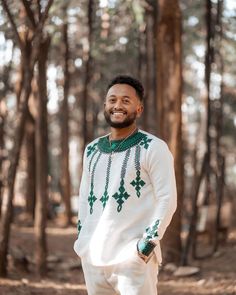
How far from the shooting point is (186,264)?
417 inches

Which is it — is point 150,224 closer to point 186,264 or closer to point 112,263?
point 112,263

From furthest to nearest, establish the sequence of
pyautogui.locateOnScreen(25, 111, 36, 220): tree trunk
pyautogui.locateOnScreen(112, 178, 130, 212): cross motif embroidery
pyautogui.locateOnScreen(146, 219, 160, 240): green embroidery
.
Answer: pyautogui.locateOnScreen(25, 111, 36, 220): tree trunk, pyautogui.locateOnScreen(112, 178, 130, 212): cross motif embroidery, pyautogui.locateOnScreen(146, 219, 160, 240): green embroidery

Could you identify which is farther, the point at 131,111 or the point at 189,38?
the point at 189,38

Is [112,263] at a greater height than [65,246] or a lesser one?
greater

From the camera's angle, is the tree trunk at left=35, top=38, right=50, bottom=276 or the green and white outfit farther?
the tree trunk at left=35, top=38, right=50, bottom=276

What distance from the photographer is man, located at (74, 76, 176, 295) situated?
324 centimetres

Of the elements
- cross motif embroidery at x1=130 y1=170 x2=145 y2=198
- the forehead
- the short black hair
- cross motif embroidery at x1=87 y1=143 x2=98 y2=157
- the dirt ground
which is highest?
the short black hair

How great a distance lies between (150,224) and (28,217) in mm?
16764

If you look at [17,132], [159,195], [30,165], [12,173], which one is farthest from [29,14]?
[30,165]

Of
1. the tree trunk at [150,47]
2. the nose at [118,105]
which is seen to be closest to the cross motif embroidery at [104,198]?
the nose at [118,105]

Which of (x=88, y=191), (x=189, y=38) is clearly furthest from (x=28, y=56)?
(x=189, y=38)

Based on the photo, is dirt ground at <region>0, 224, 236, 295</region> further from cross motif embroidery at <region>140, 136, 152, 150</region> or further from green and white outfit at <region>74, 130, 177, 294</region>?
cross motif embroidery at <region>140, 136, 152, 150</region>

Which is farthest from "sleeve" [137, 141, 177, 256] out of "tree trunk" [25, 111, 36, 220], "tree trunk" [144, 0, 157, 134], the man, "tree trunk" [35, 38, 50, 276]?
"tree trunk" [25, 111, 36, 220]

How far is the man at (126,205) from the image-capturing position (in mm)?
3238
